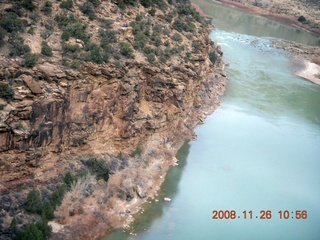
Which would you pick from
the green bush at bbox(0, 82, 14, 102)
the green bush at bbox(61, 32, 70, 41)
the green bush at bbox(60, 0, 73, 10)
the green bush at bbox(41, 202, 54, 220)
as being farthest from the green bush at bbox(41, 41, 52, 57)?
the green bush at bbox(41, 202, 54, 220)

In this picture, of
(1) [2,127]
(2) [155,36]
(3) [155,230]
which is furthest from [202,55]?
(1) [2,127]

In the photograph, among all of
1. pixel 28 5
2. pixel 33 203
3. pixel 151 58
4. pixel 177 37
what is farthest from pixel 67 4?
pixel 33 203

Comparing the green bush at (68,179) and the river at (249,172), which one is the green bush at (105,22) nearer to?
the river at (249,172)

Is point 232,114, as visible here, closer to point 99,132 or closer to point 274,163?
point 274,163

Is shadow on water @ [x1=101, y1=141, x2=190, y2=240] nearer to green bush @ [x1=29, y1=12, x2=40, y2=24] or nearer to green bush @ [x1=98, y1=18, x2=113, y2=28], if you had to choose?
green bush @ [x1=98, y1=18, x2=113, y2=28]

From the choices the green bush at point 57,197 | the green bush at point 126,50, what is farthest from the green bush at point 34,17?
the green bush at point 57,197
